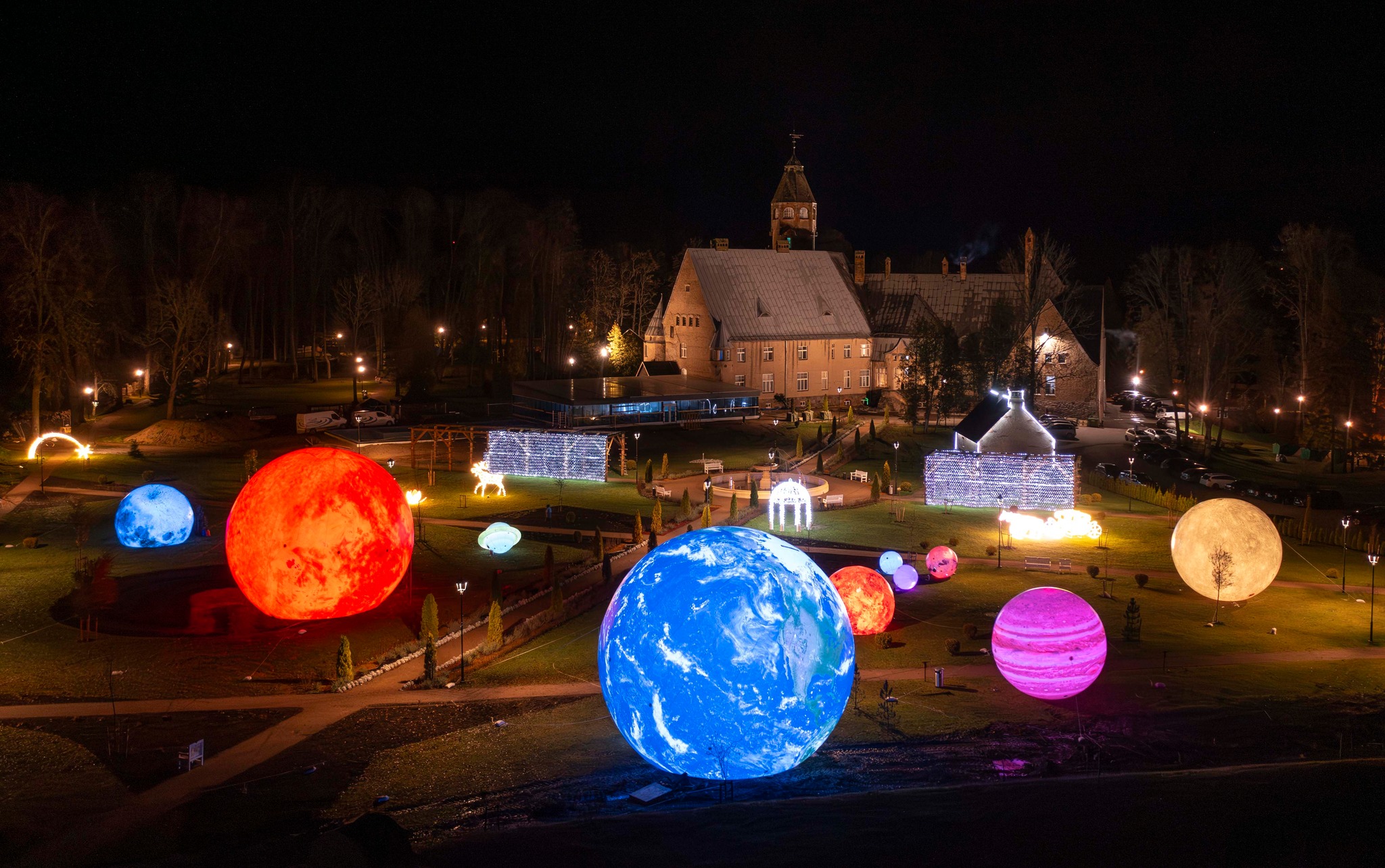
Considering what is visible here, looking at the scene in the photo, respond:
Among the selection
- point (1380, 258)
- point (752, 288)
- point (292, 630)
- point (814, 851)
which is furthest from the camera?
point (1380, 258)

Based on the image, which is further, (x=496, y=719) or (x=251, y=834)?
(x=496, y=719)

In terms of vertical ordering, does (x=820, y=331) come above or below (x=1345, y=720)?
above

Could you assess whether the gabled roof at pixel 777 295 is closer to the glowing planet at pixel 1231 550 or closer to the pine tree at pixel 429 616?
the glowing planet at pixel 1231 550

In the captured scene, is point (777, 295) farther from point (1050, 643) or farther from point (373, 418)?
point (1050, 643)

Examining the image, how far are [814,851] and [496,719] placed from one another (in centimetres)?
840

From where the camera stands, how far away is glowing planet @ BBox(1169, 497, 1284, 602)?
93.0ft

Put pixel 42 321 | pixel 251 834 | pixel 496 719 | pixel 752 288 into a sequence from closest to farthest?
pixel 251 834 → pixel 496 719 → pixel 42 321 → pixel 752 288

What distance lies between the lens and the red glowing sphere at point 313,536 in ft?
80.0

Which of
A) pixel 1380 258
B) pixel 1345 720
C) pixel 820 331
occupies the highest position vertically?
pixel 1380 258

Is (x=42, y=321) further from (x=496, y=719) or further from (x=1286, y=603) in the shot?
(x=1286, y=603)

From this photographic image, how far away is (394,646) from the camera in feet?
82.7

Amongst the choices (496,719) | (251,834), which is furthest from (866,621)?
(251,834)

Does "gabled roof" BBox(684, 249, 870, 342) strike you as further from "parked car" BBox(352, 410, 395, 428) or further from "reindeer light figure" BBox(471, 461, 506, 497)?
"reindeer light figure" BBox(471, 461, 506, 497)

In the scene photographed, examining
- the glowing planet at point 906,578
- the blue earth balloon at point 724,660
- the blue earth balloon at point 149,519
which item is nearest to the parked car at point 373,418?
the blue earth balloon at point 149,519
